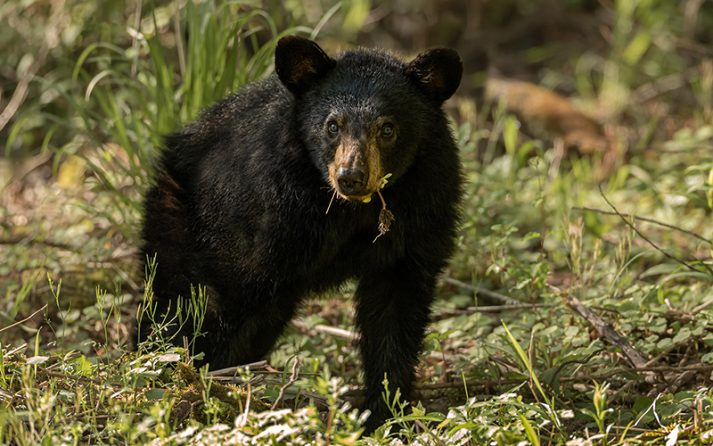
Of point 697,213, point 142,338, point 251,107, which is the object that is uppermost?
point 251,107

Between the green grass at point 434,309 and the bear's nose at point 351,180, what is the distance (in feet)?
2.27

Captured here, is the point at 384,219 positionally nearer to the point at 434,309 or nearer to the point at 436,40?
the point at 434,309

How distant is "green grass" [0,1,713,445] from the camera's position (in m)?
3.38

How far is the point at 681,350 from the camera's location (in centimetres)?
462

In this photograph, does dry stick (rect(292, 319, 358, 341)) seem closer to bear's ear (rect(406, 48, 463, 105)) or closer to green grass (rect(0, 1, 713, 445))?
green grass (rect(0, 1, 713, 445))

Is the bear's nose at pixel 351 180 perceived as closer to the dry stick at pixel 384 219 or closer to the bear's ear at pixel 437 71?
the dry stick at pixel 384 219

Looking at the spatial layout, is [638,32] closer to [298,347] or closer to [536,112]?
[536,112]

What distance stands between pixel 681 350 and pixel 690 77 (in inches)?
194

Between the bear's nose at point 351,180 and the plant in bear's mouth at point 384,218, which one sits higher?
the bear's nose at point 351,180

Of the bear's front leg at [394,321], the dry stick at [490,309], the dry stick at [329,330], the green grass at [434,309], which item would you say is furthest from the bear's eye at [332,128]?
the dry stick at [490,309]

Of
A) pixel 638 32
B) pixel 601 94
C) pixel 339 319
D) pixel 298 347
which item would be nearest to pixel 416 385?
pixel 298 347

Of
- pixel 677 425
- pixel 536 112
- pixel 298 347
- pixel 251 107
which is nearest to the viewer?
pixel 677 425

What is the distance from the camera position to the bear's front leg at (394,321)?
4.36m

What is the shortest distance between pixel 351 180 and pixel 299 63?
2.26 ft
